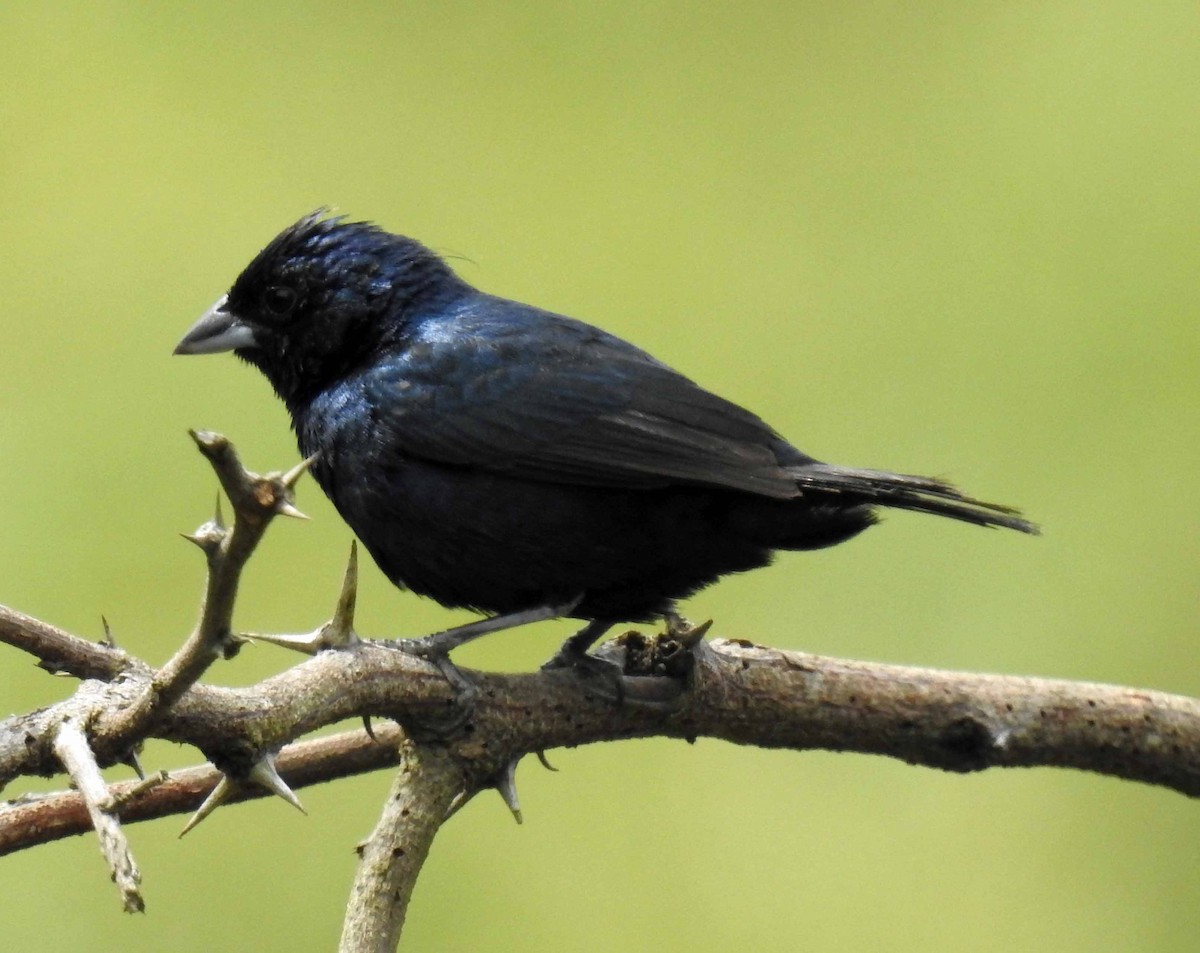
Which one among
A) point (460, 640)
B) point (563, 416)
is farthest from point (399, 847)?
point (563, 416)

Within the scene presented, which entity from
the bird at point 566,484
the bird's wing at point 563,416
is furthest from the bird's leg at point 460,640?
the bird's wing at point 563,416

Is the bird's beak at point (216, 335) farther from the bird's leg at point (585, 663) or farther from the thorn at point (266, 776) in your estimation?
the thorn at point (266, 776)

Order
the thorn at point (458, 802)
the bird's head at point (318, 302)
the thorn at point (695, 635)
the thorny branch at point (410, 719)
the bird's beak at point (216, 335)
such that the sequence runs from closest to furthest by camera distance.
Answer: the thorny branch at point (410, 719)
the thorn at point (458, 802)
the thorn at point (695, 635)
the bird's head at point (318, 302)
the bird's beak at point (216, 335)

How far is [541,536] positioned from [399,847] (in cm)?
101

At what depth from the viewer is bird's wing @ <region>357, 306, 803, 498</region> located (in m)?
3.15

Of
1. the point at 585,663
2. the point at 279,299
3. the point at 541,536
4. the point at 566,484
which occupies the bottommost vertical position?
the point at 585,663

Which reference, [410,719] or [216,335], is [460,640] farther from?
[216,335]

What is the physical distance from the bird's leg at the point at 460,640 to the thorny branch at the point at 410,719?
4cm

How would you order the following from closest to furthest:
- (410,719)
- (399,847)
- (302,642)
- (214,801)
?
(214,801) < (302,642) < (399,847) < (410,719)

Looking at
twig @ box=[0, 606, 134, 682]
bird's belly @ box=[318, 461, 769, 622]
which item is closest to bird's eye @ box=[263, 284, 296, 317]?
bird's belly @ box=[318, 461, 769, 622]

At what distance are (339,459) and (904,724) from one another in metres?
1.40

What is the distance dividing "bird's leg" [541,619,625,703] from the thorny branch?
0.04 meters

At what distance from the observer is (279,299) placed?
3.70m

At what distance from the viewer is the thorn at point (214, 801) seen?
6.23 feet
